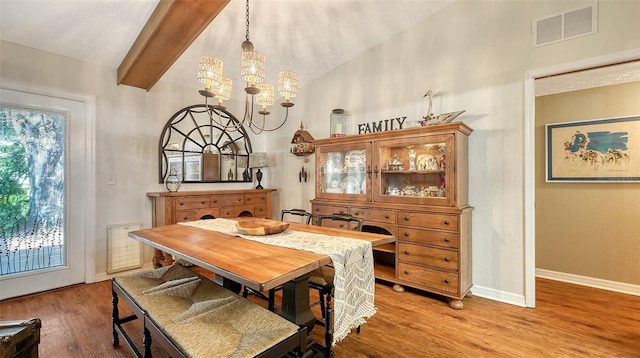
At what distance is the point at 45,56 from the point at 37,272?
217 centimetres

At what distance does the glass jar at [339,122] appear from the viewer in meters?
3.60

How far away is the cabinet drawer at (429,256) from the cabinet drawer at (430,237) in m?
0.06

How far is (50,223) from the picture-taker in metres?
2.89

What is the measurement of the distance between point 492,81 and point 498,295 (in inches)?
80.0

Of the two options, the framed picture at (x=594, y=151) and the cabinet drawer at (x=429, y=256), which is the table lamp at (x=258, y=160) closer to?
the cabinet drawer at (x=429, y=256)

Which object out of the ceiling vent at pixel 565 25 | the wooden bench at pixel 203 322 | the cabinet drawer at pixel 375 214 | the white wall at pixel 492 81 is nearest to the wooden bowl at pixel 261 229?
the wooden bench at pixel 203 322

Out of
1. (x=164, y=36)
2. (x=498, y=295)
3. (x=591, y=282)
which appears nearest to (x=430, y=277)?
(x=498, y=295)

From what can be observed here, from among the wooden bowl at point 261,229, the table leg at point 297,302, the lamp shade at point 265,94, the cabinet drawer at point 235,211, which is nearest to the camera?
the table leg at point 297,302

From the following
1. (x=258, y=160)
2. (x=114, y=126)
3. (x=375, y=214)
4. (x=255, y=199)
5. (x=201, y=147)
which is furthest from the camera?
(x=258, y=160)

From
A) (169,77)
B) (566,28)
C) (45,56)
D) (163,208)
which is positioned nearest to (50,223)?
(163,208)

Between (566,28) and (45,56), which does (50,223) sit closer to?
(45,56)

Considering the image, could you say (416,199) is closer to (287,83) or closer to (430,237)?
(430,237)

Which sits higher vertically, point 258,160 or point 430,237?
point 258,160

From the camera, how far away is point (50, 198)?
2.89m
